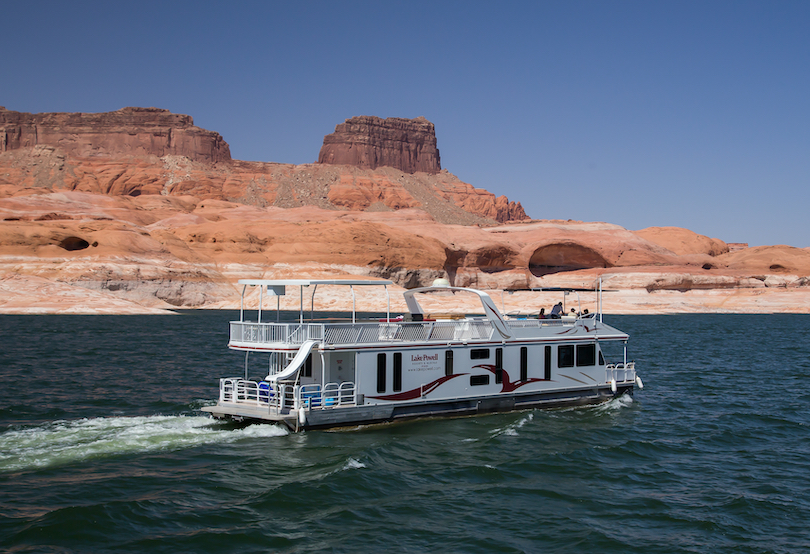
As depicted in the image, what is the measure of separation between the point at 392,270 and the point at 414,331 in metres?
87.8

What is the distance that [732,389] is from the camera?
29.1 m

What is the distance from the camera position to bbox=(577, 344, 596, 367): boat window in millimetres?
24609

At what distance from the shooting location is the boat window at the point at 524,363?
23078 mm

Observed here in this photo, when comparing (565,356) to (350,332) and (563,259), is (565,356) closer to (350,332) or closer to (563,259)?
(350,332)

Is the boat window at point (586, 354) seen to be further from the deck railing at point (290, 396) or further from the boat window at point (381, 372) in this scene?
the deck railing at point (290, 396)

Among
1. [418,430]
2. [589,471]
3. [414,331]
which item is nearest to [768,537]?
[589,471]

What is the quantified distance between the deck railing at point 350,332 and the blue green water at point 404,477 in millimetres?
2422

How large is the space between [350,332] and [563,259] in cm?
11567

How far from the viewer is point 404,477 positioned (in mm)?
15898

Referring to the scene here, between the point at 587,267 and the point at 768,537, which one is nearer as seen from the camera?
the point at 768,537

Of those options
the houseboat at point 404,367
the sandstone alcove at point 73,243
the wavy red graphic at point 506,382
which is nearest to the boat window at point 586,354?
the houseboat at point 404,367

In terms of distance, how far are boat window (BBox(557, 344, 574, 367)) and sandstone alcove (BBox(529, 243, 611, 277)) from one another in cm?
10365

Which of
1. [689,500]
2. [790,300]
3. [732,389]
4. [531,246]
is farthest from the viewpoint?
[531,246]

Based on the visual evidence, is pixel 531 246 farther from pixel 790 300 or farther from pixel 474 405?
pixel 474 405
